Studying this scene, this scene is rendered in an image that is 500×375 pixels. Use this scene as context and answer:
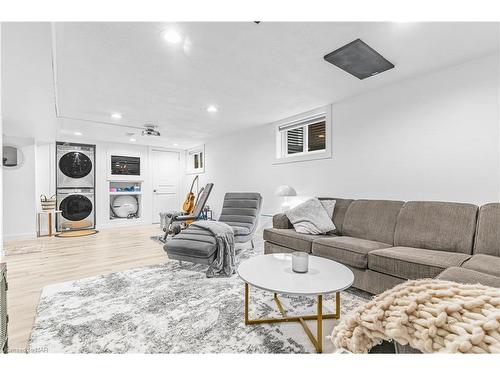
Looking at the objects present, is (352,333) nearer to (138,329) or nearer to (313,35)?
(138,329)

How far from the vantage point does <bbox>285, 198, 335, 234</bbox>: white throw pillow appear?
297 cm

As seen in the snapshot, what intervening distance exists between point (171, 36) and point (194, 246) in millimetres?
2063

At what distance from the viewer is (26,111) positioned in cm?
348

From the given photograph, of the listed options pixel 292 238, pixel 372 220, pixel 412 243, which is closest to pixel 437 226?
pixel 412 243

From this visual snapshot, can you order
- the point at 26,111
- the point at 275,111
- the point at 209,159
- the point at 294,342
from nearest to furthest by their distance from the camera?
the point at 294,342
the point at 26,111
the point at 275,111
the point at 209,159

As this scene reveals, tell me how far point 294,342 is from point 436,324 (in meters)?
1.45

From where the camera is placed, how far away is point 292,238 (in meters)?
2.89

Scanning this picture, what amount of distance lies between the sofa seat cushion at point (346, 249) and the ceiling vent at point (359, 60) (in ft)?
5.94

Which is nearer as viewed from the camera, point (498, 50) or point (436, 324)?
point (436, 324)

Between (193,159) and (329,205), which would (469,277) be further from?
(193,159)

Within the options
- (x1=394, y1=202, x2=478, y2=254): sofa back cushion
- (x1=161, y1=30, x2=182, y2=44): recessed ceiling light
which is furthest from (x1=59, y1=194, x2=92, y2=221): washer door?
(x1=394, y1=202, x2=478, y2=254): sofa back cushion

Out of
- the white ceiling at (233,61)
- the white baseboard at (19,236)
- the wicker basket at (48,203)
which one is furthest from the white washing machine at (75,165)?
the white ceiling at (233,61)

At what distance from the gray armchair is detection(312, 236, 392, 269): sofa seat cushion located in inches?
47.9

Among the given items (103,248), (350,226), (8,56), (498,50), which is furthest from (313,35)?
(103,248)
